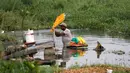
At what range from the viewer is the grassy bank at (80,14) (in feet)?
87.0

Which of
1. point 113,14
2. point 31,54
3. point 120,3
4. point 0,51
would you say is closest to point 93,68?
point 0,51

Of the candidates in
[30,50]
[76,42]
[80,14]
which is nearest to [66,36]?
[76,42]

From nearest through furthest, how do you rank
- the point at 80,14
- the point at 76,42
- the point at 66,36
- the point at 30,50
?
the point at 30,50, the point at 66,36, the point at 76,42, the point at 80,14

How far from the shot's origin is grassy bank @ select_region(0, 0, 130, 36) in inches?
1043

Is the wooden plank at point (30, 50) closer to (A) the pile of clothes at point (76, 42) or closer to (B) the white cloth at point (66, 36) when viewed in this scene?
(B) the white cloth at point (66, 36)

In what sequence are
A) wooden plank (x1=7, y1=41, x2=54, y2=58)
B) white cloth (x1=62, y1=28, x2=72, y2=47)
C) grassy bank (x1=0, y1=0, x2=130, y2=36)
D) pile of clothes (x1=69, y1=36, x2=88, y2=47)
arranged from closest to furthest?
wooden plank (x1=7, y1=41, x2=54, y2=58)
white cloth (x1=62, y1=28, x2=72, y2=47)
pile of clothes (x1=69, y1=36, x2=88, y2=47)
grassy bank (x1=0, y1=0, x2=130, y2=36)

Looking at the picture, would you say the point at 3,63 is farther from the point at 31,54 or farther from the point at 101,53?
the point at 101,53

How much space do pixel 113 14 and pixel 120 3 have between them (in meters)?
6.44

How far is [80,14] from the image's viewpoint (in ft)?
108

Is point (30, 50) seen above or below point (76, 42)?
above

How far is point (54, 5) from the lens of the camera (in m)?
37.8

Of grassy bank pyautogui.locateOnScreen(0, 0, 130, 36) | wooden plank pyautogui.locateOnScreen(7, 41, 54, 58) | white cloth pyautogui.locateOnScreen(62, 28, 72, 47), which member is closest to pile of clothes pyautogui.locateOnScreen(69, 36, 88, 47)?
white cloth pyautogui.locateOnScreen(62, 28, 72, 47)

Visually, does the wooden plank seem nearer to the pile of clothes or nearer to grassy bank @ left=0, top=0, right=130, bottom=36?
the pile of clothes

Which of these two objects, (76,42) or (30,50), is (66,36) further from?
(30,50)
